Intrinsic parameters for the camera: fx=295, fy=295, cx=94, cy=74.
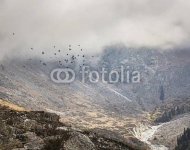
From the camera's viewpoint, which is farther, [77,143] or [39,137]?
[39,137]

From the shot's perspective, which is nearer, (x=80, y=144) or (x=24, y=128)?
(x=80, y=144)

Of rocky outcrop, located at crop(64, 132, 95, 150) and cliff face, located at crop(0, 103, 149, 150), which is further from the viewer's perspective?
cliff face, located at crop(0, 103, 149, 150)

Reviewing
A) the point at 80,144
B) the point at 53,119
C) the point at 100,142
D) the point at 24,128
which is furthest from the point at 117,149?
the point at 53,119

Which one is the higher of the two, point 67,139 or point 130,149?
point 67,139

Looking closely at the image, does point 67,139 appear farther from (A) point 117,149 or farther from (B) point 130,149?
(B) point 130,149

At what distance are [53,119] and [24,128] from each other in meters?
8.36

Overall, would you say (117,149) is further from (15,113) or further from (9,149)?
(15,113)

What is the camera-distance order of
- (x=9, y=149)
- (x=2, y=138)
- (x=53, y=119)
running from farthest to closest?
1. (x=53, y=119)
2. (x=2, y=138)
3. (x=9, y=149)

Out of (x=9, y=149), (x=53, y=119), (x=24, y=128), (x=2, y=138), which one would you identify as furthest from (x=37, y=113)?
(x=9, y=149)

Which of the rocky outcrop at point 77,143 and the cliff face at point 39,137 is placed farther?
the cliff face at point 39,137

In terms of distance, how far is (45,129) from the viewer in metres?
31.0

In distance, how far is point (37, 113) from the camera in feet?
131

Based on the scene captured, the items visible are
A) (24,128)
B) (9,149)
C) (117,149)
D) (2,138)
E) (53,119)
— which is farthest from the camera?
(53,119)

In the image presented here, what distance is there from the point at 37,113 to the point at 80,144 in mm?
16407
